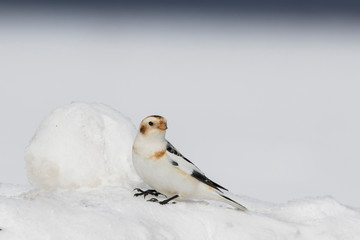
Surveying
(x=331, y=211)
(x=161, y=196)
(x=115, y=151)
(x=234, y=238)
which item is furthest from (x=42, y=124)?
(x=331, y=211)

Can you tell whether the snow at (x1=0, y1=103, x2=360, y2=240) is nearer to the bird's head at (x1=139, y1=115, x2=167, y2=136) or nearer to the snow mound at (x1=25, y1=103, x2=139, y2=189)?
the snow mound at (x1=25, y1=103, x2=139, y2=189)

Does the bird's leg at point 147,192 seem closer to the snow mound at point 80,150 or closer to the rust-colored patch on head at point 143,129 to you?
the snow mound at point 80,150

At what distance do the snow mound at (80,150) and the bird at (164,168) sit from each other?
17 cm

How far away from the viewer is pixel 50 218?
1.92m

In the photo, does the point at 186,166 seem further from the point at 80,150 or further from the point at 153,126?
the point at 80,150

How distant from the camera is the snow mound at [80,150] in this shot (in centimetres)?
230

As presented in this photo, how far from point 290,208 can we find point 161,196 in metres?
0.45

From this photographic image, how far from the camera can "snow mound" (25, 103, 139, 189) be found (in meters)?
2.30

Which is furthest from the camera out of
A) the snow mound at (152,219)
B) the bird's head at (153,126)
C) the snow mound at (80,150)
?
the snow mound at (80,150)

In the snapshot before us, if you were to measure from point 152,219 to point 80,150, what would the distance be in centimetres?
38

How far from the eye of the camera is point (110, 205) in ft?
6.94

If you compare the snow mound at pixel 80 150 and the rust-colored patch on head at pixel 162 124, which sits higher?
the rust-colored patch on head at pixel 162 124

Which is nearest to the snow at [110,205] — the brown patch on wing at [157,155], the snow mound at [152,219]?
the snow mound at [152,219]

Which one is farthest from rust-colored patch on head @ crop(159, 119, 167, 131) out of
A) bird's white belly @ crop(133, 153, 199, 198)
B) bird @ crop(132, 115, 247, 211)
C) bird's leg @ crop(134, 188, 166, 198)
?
bird's leg @ crop(134, 188, 166, 198)
